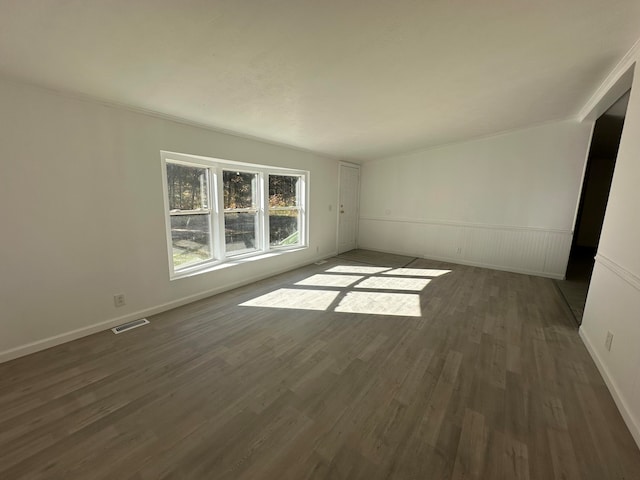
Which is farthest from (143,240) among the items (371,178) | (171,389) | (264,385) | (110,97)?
(371,178)

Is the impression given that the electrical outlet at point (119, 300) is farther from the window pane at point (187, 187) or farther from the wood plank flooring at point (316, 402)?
the window pane at point (187, 187)

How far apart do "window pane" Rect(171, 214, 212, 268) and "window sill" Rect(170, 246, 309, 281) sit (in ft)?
0.39

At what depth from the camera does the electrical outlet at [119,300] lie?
2592 mm

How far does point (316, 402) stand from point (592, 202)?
888 cm

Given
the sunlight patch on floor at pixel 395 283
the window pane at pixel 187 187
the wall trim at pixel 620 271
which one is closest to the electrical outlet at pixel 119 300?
the window pane at pixel 187 187

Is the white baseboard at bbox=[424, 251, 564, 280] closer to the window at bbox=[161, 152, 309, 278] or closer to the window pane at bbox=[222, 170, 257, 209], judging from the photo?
the window at bbox=[161, 152, 309, 278]

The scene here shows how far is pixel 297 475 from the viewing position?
125 cm

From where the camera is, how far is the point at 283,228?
474 cm

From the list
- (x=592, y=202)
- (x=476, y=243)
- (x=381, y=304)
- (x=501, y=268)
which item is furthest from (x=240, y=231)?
(x=592, y=202)

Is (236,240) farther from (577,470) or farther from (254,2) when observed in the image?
(577,470)

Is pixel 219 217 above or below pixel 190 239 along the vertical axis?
above

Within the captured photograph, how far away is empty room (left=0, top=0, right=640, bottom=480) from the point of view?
140cm

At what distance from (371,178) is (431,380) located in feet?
16.7

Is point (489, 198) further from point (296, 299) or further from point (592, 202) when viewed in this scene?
point (592, 202)
